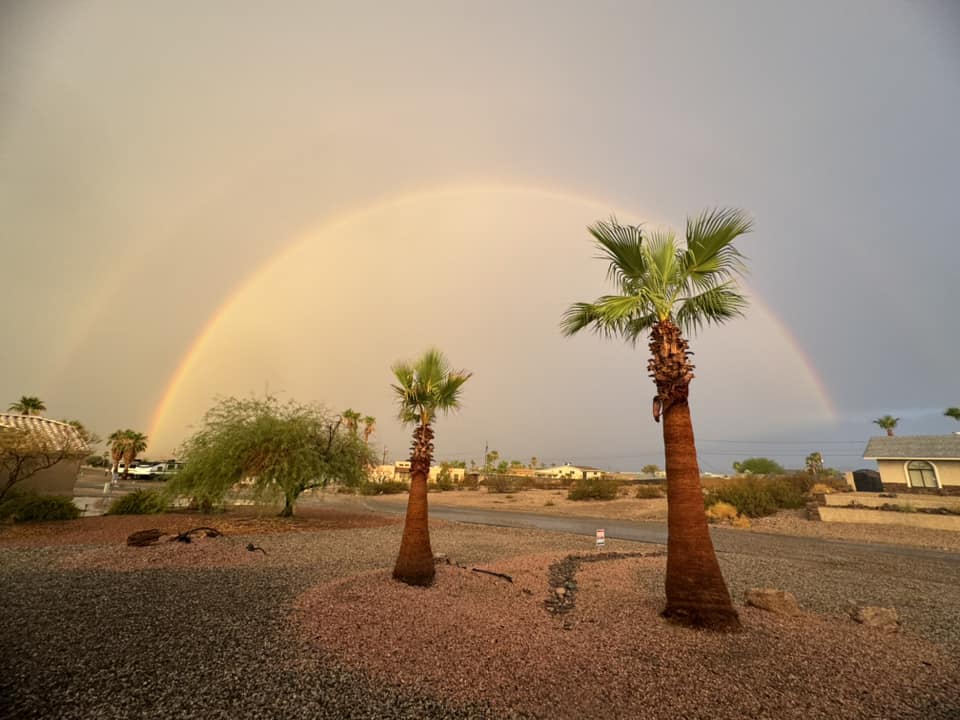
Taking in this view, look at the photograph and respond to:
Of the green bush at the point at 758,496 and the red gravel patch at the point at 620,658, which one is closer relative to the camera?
the red gravel patch at the point at 620,658

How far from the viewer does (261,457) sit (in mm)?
21297

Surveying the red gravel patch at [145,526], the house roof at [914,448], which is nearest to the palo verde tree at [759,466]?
the house roof at [914,448]

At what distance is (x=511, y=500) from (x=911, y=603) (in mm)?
41354

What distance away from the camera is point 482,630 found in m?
7.26

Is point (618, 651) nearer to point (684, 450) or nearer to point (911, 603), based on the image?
point (684, 450)

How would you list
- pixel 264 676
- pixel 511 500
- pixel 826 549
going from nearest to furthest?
pixel 264 676 < pixel 826 549 < pixel 511 500

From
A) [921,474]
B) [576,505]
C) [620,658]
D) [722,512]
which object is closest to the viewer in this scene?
[620,658]

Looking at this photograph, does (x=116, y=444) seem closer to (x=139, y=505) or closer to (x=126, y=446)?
(x=126, y=446)

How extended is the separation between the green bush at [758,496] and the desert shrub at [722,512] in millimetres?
1002

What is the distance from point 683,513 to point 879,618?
4320 millimetres

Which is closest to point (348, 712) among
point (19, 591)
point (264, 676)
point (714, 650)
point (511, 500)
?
point (264, 676)

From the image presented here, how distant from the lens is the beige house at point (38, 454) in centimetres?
1925

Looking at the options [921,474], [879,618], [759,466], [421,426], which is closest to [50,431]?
[421,426]

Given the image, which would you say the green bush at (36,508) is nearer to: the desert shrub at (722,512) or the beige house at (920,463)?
the desert shrub at (722,512)
